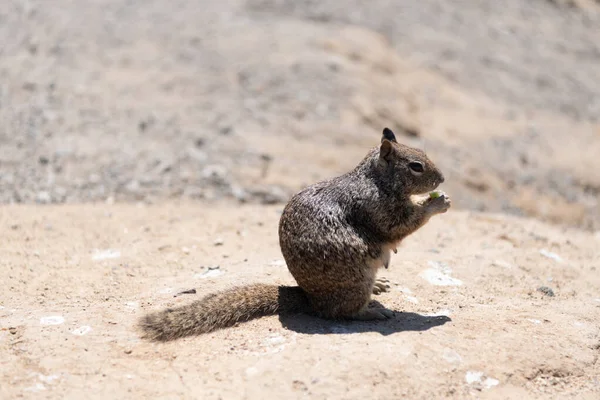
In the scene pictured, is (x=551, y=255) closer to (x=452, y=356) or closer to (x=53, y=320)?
(x=452, y=356)

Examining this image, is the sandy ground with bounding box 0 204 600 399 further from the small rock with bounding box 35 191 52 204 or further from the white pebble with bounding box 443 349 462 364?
the small rock with bounding box 35 191 52 204

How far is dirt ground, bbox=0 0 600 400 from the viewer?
16.7 feet

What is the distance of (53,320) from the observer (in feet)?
18.6

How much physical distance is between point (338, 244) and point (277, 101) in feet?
22.7

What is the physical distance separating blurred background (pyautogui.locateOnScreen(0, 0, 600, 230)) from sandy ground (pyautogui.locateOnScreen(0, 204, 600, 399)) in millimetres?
1774

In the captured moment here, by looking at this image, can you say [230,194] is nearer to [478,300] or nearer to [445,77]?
[478,300]

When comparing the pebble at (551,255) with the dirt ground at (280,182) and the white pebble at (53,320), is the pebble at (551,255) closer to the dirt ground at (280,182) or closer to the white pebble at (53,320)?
the dirt ground at (280,182)

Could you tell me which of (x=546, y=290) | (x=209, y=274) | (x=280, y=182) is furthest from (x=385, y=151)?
(x=280, y=182)

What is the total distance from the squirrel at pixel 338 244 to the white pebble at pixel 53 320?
76cm

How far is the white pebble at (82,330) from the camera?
5.44 m

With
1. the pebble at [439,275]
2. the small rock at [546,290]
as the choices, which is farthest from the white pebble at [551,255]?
the pebble at [439,275]

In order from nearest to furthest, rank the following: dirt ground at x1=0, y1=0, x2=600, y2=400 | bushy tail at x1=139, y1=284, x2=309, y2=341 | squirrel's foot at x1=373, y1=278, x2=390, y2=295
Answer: dirt ground at x1=0, y1=0, x2=600, y2=400 → bushy tail at x1=139, y1=284, x2=309, y2=341 → squirrel's foot at x1=373, y1=278, x2=390, y2=295

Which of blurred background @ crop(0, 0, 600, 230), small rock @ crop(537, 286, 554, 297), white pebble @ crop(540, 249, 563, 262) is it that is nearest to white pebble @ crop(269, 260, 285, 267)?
small rock @ crop(537, 286, 554, 297)

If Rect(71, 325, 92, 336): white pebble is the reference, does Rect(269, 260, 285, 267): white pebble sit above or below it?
above
